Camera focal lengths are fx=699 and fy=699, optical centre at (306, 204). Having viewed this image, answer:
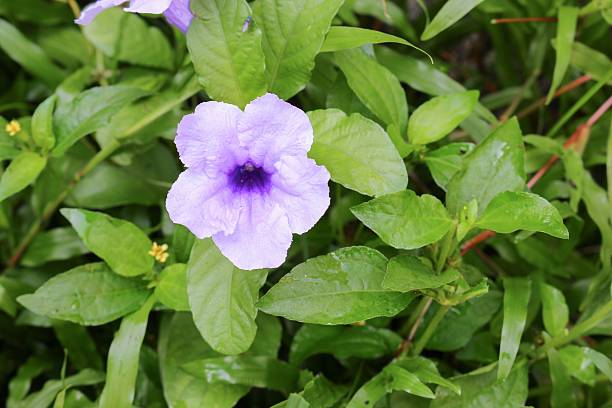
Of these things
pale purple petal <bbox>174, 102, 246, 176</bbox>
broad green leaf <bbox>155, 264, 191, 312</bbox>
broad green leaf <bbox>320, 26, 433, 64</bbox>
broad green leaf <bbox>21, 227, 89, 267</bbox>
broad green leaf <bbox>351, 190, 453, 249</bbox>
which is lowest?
broad green leaf <bbox>21, 227, 89, 267</bbox>

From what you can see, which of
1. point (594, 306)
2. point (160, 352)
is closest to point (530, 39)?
point (594, 306)

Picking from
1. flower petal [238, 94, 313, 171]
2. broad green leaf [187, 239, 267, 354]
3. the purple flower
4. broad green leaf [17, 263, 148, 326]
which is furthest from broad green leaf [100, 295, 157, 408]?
flower petal [238, 94, 313, 171]

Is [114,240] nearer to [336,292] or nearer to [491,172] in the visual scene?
[336,292]

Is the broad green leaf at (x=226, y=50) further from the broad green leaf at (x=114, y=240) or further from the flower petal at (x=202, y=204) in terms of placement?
the broad green leaf at (x=114, y=240)

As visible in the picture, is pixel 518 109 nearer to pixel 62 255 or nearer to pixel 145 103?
pixel 145 103

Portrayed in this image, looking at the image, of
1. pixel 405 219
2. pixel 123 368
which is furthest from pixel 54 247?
pixel 405 219

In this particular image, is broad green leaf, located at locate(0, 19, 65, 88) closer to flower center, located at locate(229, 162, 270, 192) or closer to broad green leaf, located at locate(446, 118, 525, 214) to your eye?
flower center, located at locate(229, 162, 270, 192)

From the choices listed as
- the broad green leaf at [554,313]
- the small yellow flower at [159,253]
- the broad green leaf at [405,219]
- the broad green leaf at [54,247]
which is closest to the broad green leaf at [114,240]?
the small yellow flower at [159,253]
